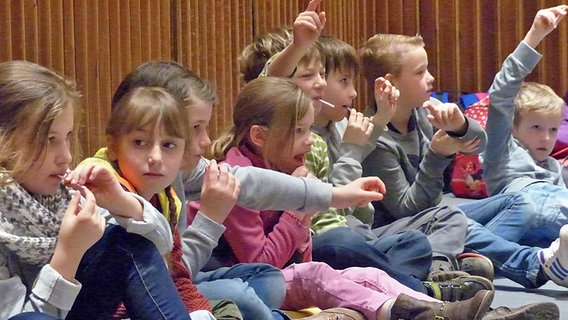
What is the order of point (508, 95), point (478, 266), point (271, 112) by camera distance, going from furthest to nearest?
1. point (508, 95)
2. point (478, 266)
3. point (271, 112)

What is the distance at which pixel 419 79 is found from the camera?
3408mm

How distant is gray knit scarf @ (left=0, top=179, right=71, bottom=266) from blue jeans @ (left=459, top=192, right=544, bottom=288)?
159cm

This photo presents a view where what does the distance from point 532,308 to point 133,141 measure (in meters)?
1.00

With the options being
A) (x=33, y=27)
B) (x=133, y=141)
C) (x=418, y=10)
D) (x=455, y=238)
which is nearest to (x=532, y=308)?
(x=455, y=238)

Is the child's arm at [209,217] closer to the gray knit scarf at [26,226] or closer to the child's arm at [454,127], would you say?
the gray knit scarf at [26,226]

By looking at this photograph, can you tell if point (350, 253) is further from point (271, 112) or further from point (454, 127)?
point (454, 127)

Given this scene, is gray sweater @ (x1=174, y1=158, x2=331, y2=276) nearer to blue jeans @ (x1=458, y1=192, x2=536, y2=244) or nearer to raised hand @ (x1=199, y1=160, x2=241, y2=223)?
raised hand @ (x1=199, y1=160, x2=241, y2=223)

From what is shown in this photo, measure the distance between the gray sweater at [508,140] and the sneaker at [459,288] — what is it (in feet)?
2.21

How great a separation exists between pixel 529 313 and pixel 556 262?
547 millimetres

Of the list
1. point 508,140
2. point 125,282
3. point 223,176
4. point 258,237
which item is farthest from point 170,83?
point 508,140

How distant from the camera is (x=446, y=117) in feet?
10.1

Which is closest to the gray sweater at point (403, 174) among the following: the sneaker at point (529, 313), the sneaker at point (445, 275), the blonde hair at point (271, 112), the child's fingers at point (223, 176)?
Result: the sneaker at point (445, 275)

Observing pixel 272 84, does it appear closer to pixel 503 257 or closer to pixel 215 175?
pixel 215 175

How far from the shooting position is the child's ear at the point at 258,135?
8.42ft
